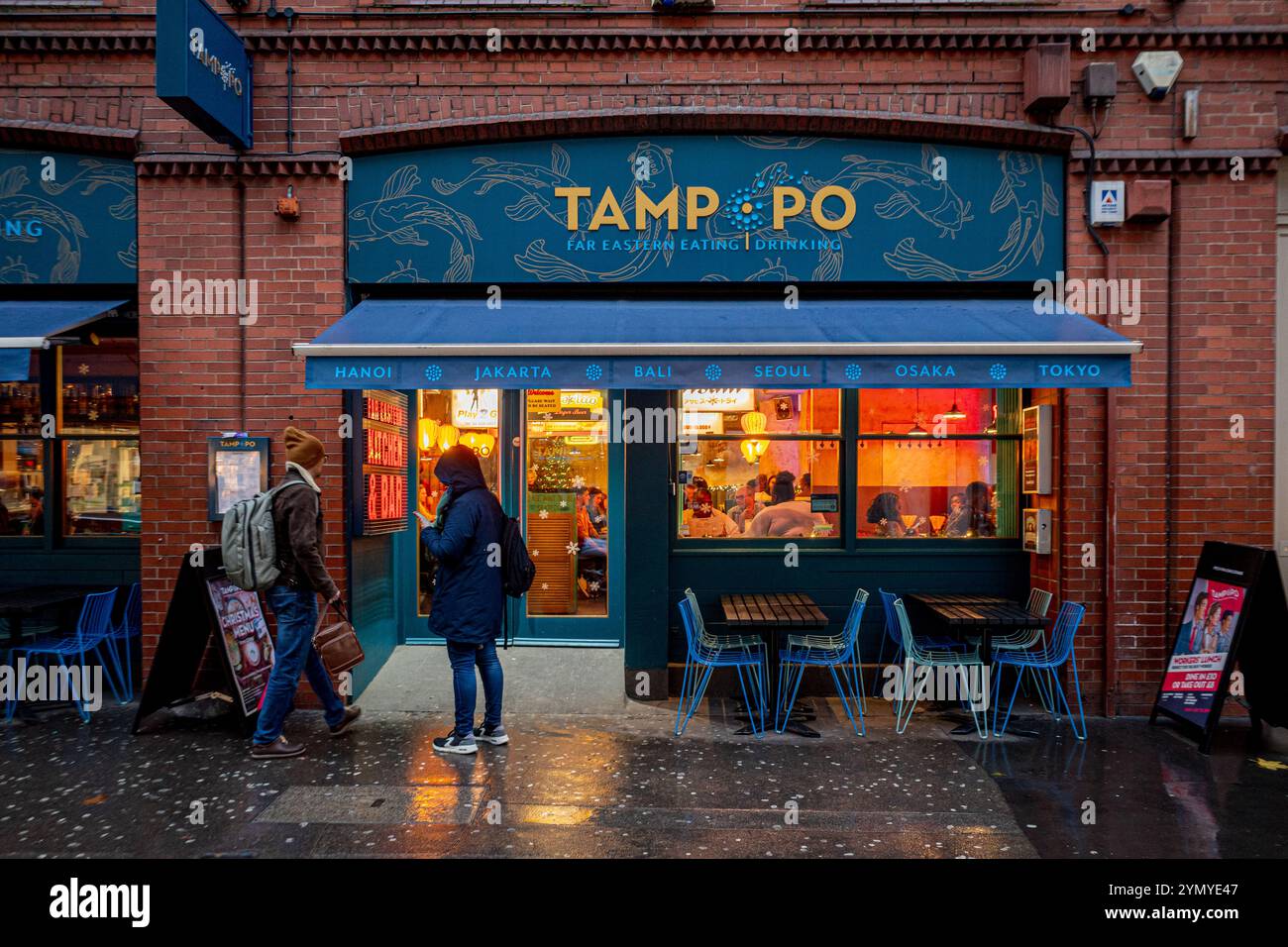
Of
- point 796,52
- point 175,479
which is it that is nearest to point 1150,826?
point 796,52

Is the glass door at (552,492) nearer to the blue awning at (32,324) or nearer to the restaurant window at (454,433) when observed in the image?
the restaurant window at (454,433)

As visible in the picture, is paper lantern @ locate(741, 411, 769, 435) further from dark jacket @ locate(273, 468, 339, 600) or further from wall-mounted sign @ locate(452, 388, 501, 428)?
dark jacket @ locate(273, 468, 339, 600)

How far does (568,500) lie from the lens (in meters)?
8.20

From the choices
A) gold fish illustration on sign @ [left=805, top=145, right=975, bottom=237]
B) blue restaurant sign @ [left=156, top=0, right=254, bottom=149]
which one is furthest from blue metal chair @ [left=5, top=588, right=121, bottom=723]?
gold fish illustration on sign @ [left=805, top=145, right=975, bottom=237]

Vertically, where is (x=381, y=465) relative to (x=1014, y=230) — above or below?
below

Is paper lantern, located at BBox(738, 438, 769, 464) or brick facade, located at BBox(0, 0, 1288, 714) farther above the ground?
brick facade, located at BBox(0, 0, 1288, 714)

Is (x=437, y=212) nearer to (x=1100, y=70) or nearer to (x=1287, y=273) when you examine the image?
(x=1100, y=70)

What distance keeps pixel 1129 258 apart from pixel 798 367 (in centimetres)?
314

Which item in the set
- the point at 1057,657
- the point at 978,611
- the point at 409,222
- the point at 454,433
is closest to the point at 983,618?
the point at 978,611

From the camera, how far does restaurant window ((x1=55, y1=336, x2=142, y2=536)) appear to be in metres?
7.09

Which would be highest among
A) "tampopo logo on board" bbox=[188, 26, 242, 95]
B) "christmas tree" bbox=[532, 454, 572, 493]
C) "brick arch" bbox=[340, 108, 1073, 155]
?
"tampopo logo on board" bbox=[188, 26, 242, 95]

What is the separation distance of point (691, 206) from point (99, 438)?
5.78 meters

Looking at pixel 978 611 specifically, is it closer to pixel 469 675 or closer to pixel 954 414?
pixel 954 414

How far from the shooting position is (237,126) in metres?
6.09
